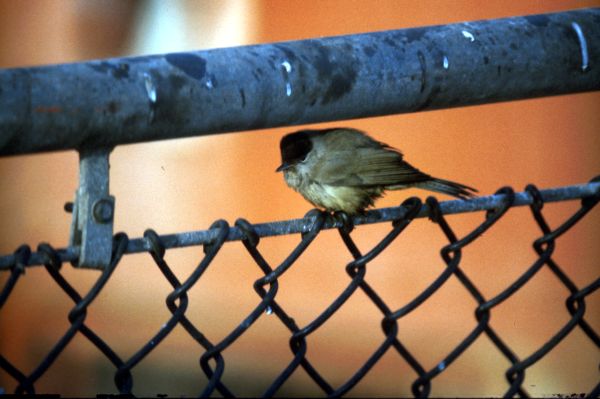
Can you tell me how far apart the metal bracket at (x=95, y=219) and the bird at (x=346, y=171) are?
182cm

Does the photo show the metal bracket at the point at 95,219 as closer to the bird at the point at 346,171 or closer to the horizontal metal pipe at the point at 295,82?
the horizontal metal pipe at the point at 295,82

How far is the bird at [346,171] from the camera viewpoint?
3578 mm

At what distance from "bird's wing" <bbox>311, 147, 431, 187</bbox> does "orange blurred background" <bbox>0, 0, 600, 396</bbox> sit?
147 cm

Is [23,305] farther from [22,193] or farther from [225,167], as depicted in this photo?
[225,167]

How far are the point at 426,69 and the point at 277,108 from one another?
0.32 metres

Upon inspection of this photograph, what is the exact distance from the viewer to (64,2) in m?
5.53

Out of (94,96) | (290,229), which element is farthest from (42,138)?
(290,229)

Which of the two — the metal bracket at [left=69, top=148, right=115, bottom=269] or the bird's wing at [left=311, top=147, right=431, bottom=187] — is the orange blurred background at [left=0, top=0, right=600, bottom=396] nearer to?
the bird's wing at [left=311, top=147, right=431, bottom=187]

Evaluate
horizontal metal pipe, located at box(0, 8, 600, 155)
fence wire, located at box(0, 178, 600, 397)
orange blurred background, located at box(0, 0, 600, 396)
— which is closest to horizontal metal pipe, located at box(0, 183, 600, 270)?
fence wire, located at box(0, 178, 600, 397)

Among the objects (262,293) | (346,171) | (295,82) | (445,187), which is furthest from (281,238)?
(295,82)

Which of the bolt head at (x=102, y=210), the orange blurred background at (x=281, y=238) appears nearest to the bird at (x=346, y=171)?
the orange blurred background at (x=281, y=238)

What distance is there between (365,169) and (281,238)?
198 cm

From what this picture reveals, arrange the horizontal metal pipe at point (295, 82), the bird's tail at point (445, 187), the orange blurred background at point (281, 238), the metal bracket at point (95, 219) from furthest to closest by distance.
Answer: the orange blurred background at point (281, 238), the bird's tail at point (445, 187), the metal bracket at point (95, 219), the horizontal metal pipe at point (295, 82)

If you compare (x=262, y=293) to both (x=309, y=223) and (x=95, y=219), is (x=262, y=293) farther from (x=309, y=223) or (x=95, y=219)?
(x=95, y=219)
